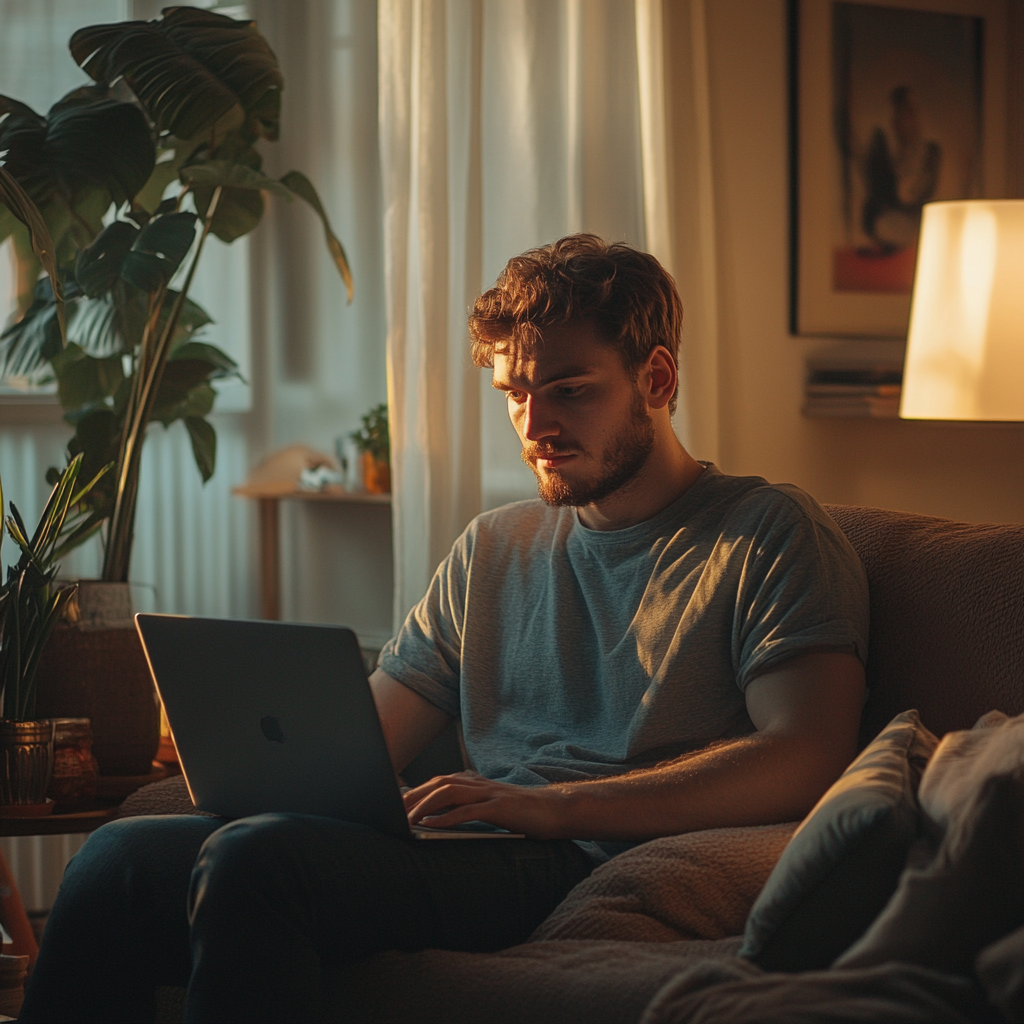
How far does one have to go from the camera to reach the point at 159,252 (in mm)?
2164

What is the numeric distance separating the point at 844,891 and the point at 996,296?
1394 millimetres

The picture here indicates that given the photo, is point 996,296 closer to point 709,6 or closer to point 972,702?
point 972,702

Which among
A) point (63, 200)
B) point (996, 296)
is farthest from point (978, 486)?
point (63, 200)

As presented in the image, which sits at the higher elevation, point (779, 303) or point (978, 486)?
point (779, 303)

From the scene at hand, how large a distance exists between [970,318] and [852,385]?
911mm

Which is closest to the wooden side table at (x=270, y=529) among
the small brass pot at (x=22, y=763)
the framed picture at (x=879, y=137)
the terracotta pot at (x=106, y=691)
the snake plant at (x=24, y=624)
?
the terracotta pot at (x=106, y=691)

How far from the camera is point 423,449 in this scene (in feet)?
8.54

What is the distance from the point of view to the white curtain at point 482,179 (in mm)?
2609

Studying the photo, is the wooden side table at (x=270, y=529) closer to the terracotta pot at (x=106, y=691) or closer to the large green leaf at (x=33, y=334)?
the large green leaf at (x=33, y=334)

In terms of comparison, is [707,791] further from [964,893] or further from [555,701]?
[964,893]

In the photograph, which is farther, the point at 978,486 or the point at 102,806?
the point at 978,486

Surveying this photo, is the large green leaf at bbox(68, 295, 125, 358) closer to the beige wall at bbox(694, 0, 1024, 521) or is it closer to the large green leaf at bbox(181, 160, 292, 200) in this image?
the large green leaf at bbox(181, 160, 292, 200)

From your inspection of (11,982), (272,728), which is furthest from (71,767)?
(272,728)

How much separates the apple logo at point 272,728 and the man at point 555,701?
0.28ft
